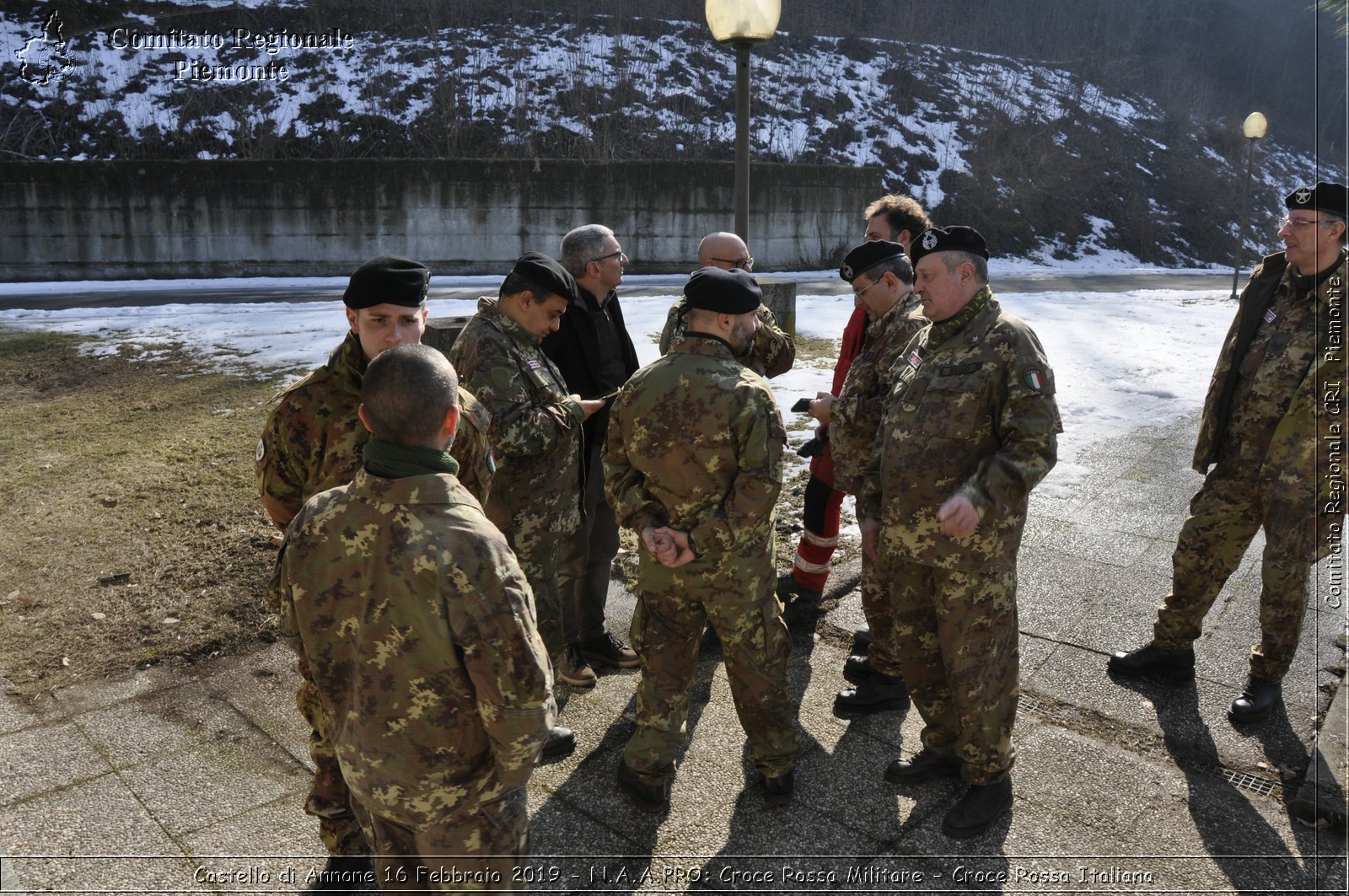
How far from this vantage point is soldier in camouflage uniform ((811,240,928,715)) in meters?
3.81

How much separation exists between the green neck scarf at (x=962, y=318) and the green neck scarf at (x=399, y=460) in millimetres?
1920

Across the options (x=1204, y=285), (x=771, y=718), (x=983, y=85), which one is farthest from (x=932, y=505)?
(x=983, y=85)

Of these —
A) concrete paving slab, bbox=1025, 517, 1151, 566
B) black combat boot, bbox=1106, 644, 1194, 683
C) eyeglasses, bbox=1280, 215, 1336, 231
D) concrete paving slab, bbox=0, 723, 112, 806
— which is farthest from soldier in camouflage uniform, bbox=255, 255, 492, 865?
concrete paving slab, bbox=1025, 517, 1151, 566

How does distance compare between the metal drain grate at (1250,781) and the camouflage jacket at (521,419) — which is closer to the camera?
the metal drain grate at (1250,781)

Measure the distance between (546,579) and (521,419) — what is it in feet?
2.31

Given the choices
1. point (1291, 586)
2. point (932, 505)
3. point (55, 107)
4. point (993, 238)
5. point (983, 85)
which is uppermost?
point (983, 85)

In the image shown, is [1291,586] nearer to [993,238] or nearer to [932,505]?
[932,505]

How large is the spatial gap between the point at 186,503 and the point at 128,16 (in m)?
21.9

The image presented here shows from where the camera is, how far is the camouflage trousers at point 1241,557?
12.2 feet

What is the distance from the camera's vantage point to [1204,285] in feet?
63.3

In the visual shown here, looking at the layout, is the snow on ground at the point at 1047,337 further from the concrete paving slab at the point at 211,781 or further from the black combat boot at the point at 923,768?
the concrete paving slab at the point at 211,781

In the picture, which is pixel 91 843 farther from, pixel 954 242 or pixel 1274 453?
pixel 1274 453

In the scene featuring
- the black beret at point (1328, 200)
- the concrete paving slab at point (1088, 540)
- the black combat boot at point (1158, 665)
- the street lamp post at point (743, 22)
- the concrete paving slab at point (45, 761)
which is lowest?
the concrete paving slab at point (45, 761)

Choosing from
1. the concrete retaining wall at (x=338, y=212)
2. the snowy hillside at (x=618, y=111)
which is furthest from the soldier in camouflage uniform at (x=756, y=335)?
the snowy hillside at (x=618, y=111)
